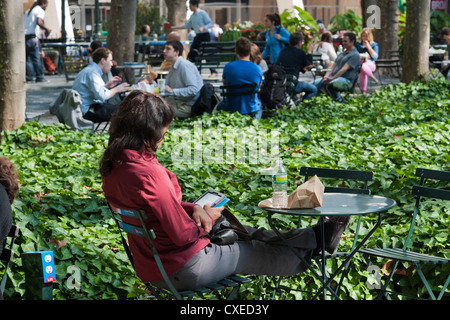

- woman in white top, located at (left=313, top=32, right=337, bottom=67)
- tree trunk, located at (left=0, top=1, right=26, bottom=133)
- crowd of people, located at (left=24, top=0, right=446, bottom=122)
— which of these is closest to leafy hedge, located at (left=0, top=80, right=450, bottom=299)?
tree trunk, located at (left=0, top=1, right=26, bottom=133)

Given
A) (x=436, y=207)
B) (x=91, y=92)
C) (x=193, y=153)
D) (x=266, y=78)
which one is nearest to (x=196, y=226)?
(x=436, y=207)

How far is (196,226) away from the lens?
3.89 meters

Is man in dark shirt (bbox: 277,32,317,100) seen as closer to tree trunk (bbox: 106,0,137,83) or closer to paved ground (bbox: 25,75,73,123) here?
tree trunk (bbox: 106,0,137,83)

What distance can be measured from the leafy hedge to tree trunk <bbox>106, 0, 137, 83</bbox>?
13.2 ft

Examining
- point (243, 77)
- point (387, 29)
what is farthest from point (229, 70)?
point (387, 29)

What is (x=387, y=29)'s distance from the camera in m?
20.2

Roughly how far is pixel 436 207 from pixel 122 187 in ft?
10.0

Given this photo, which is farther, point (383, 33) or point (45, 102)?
point (383, 33)

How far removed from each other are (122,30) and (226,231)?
1033 cm

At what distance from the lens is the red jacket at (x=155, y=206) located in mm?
3707

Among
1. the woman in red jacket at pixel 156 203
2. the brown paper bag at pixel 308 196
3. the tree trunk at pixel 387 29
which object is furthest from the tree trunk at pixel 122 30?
the brown paper bag at pixel 308 196

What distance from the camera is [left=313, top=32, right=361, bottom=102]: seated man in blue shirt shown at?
13.7m
